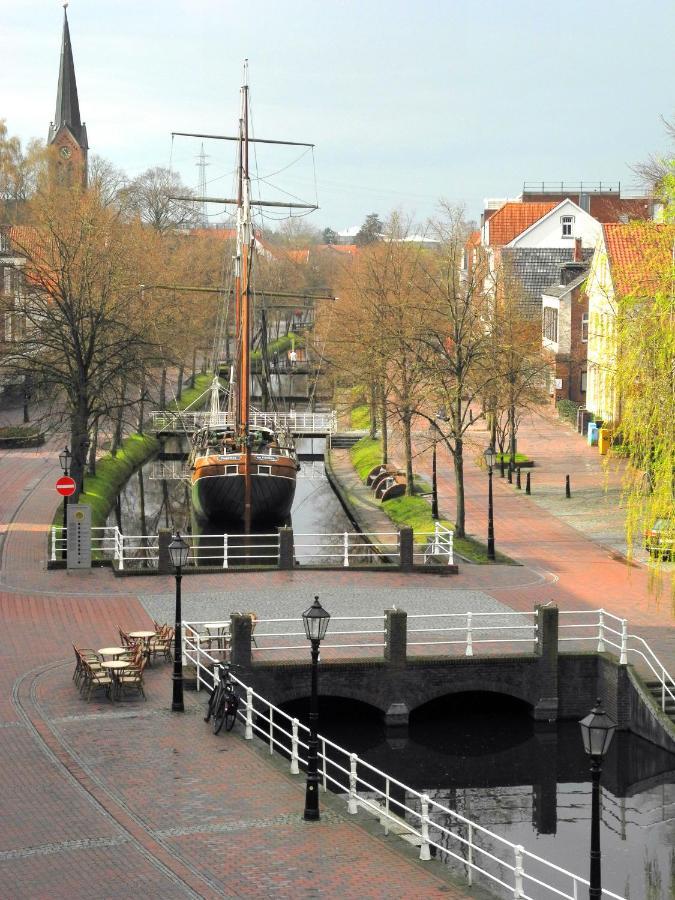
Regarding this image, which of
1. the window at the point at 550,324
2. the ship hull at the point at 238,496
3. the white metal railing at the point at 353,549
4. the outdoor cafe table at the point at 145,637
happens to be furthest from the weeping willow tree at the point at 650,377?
the window at the point at 550,324

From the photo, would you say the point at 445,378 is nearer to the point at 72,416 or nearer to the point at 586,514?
the point at 586,514

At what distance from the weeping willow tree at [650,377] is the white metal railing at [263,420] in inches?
1603

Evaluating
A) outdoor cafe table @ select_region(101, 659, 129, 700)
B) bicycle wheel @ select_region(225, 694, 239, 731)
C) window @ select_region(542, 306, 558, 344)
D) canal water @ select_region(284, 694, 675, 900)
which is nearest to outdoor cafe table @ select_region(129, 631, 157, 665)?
outdoor cafe table @ select_region(101, 659, 129, 700)

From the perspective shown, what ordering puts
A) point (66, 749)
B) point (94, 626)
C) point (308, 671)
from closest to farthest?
point (66, 749), point (308, 671), point (94, 626)

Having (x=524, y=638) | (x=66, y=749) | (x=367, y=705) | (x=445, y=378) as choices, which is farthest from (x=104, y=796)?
(x=445, y=378)

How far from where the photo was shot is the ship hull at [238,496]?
4822 cm

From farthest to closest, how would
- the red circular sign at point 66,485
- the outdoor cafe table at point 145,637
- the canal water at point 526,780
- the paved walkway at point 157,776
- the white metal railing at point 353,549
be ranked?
the white metal railing at point 353,549 < the red circular sign at point 66,485 < the outdoor cafe table at point 145,637 < the canal water at point 526,780 < the paved walkway at point 157,776

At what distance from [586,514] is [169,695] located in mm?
24114

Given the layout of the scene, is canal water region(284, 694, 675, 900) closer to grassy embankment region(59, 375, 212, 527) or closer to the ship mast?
grassy embankment region(59, 375, 212, 527)

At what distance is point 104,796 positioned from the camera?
19.2 m

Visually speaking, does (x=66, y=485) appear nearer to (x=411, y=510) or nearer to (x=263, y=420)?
(x=411, y=510)

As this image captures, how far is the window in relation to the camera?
7294cm

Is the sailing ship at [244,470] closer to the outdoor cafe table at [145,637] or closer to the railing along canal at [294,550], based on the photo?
the railing along canal at [294,550]

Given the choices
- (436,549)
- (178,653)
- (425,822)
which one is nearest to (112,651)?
(178,653)
